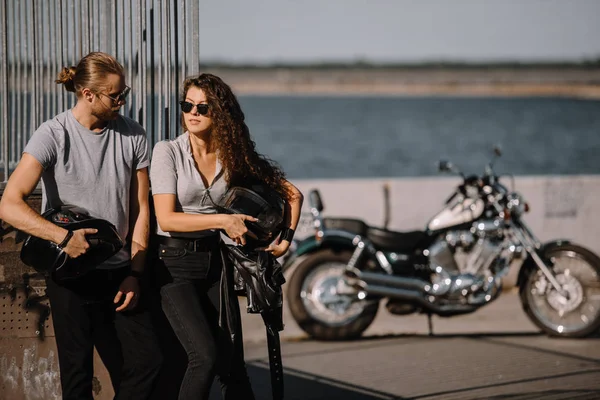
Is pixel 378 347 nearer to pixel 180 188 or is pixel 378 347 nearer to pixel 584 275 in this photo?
pixel 584 275

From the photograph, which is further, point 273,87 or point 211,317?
point 273,87

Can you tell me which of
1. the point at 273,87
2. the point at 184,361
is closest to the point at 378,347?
the point at 184,361

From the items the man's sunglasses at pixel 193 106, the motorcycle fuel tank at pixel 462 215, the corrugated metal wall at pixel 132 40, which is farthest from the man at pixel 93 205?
the motorcycle fuel tank at pixel 462 215

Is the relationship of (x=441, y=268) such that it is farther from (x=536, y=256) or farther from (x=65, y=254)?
(x=65, y=254)

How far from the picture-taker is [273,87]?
115m

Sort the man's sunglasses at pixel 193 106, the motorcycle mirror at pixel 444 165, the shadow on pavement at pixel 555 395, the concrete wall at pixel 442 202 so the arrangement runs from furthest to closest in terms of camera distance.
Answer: the concrete wall at pixel 442 202 → the motorcycle mirror at pixel 444 165 → the shadow on pavement at pixel 555 395 → the man's sunglasses at pixel 193 106

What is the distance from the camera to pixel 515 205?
8141 millimetres

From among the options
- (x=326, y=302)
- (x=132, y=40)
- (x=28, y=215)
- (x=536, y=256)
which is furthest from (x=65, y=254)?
(x=536, y=256)

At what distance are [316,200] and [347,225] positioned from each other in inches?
17.0

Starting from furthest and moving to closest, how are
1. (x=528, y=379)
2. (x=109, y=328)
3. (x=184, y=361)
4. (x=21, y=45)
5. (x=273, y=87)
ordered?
(x=273, y=87), (x=528, y=379), (x=21, y=45), (x=184, y=361), (x=109, y=328)

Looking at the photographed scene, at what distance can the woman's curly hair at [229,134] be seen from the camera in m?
4.50

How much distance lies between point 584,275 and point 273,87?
10742cm

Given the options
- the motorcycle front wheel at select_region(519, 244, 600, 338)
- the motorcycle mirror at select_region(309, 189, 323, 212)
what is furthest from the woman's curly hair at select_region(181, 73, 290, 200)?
the motorcycle front wheel at select_region(519, 244, 600, 338)

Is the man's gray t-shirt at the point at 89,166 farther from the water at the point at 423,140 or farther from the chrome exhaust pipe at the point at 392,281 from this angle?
the water at the point at 423,140
